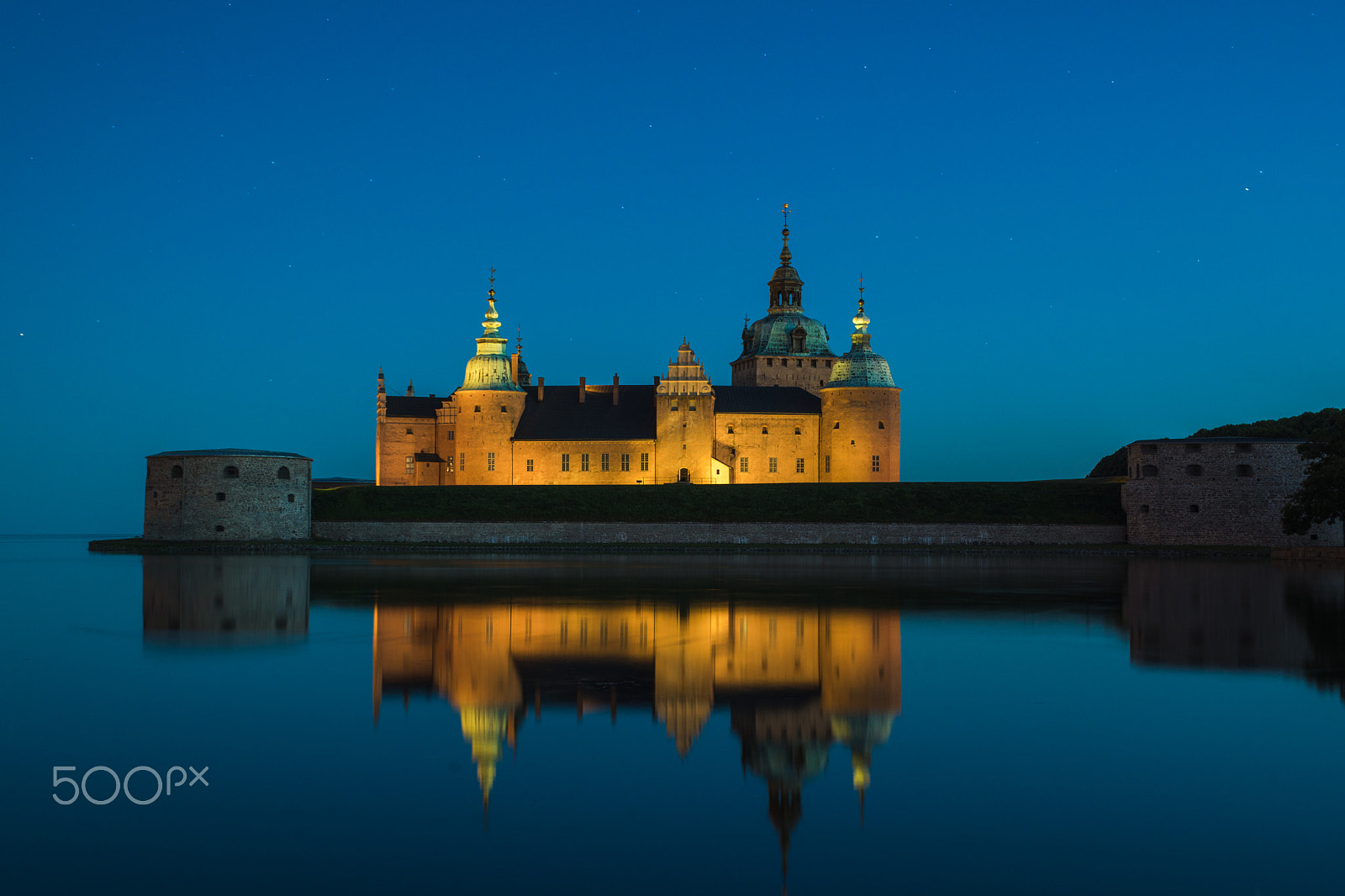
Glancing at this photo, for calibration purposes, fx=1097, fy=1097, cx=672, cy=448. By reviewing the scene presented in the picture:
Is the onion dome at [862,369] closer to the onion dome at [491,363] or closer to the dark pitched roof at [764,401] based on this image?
the dark pitched roof at [764,401]

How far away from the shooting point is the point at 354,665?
13.1 m

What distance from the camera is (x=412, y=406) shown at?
63.5m

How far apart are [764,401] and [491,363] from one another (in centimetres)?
1560

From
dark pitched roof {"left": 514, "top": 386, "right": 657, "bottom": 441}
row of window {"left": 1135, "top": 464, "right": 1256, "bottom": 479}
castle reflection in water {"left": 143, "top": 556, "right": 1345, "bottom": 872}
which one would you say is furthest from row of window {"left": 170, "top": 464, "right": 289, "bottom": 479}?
row of window {"left": 1135, "top": 464, "right": 1256, "bottom": 479}

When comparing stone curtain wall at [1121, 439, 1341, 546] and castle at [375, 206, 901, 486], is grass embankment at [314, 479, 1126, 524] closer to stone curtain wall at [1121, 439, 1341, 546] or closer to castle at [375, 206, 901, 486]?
stone curtain wall at [1121, 439, 1341, 546]

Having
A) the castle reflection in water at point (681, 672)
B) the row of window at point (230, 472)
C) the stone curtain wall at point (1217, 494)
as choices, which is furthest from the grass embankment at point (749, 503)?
the castle reflection in water at point (681, 672)

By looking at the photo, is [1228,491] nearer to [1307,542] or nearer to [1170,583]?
[1307,542]

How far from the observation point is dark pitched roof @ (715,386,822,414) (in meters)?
61.5

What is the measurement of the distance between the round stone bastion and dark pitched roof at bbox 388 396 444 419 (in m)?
15.4

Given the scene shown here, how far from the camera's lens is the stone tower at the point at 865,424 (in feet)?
192

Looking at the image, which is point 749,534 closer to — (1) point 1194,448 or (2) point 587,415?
(1) point 1194,448

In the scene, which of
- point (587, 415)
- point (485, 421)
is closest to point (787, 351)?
point (587, 415)

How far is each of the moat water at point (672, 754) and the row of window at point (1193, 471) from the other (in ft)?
94.8

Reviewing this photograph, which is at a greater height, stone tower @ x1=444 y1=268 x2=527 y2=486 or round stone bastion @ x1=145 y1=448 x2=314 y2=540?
stone tower @ x1=444 y1=268 x2=527 y2=486
